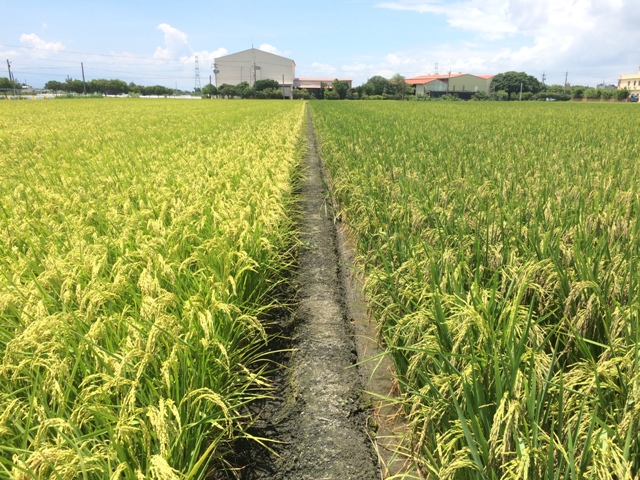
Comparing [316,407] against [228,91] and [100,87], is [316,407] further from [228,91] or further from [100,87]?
[100,87]

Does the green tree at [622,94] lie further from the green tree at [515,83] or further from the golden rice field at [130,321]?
the golden rice field at [130,321]

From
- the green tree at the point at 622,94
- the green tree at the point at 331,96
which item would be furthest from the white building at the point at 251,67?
the green tree at the point at 622,94

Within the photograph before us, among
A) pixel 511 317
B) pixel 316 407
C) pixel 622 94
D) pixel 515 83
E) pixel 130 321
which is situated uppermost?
pixel 515 83

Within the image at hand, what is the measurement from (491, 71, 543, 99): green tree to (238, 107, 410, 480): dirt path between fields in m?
111

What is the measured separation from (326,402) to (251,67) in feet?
406

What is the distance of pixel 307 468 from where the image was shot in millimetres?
1877

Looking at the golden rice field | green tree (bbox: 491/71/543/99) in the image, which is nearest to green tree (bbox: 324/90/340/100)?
green tree (bbox: 491/71/543/99)

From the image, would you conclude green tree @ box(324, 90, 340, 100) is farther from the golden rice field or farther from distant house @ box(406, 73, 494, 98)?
the golden rice field

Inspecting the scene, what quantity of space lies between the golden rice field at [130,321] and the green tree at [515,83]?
4364 inches

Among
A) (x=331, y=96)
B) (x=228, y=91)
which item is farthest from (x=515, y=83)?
(x=228, y=91)

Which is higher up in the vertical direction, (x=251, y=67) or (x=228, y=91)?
(x=251, y=67)

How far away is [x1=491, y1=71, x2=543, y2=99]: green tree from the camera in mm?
98438

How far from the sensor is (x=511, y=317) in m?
1.66

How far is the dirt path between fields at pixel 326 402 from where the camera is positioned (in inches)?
74.5
